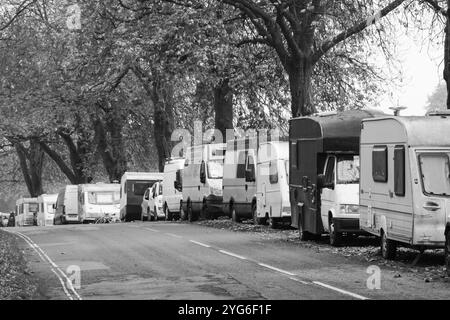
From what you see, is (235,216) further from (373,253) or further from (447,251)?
(447,251)

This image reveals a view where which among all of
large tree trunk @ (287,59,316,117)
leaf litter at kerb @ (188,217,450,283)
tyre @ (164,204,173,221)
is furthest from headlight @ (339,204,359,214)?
tyre @ (164,204,173,221)

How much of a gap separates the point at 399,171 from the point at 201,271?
419 cm

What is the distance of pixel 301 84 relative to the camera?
3200cm

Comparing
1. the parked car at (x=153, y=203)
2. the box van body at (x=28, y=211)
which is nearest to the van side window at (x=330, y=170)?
the parked car at (x=153, y=203)

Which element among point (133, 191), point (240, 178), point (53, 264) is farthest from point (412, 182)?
point (133, 191)

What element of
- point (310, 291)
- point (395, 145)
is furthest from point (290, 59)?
point (310, 291)

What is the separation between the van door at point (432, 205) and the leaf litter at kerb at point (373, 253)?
58 cm

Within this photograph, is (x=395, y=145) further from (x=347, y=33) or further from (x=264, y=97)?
(x=264, y=97)

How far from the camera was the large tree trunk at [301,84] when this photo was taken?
3198cm

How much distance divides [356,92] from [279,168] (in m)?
8.87

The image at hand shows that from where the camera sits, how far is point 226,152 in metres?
36.4

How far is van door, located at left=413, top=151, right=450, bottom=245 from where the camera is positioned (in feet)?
59.3

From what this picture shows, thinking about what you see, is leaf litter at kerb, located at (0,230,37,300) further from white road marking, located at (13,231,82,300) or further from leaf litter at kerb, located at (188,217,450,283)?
leaf litter at kerb, located at (188,217,450,283)

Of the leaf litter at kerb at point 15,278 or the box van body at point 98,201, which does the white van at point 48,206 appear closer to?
the box van body at point 98,201
